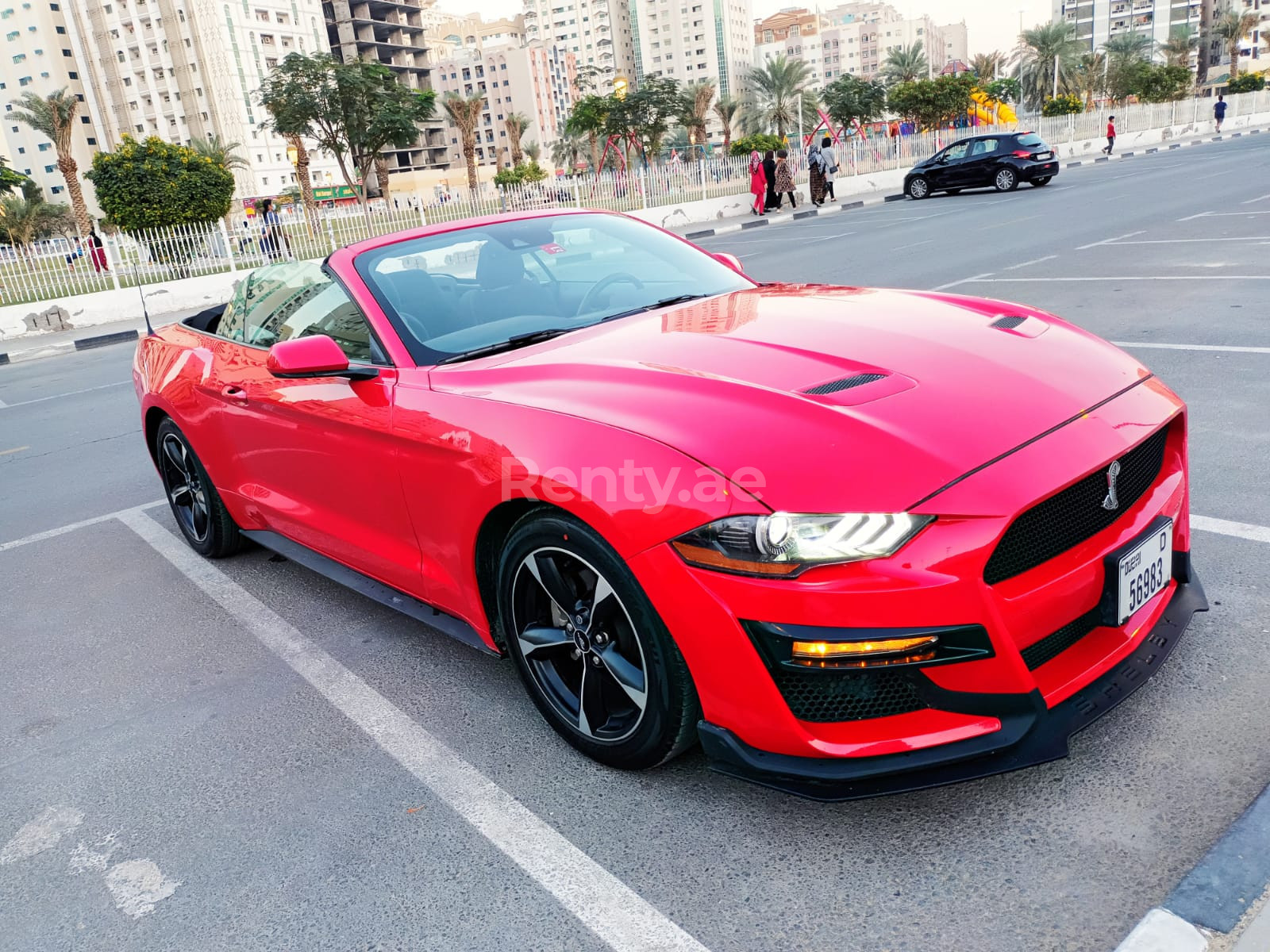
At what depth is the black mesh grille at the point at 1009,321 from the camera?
283 cm

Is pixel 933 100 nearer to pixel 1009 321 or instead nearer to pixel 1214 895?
pixel 1009 321

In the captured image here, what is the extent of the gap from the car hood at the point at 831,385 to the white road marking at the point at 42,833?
1610mm

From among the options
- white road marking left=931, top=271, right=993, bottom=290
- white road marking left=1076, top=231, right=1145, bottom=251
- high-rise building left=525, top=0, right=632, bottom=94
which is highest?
high-rise building left=525, top=0, right=632, bottom=94

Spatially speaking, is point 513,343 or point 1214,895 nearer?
point 1214,895

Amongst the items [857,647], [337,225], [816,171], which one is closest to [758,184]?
[816,171]

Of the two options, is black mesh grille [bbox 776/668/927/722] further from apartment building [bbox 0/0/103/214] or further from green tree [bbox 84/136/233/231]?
apartment building [bbox 0/0/103/214]

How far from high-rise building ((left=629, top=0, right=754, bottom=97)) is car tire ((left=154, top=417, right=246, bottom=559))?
173636mm

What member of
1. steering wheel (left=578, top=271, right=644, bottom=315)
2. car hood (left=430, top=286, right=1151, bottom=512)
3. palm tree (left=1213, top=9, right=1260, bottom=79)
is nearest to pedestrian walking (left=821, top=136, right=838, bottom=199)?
steering wheel (left=578, top=271, right=644, bottom=315)

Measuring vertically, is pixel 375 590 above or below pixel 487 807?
above

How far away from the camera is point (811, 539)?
199 cm

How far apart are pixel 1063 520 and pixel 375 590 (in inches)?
89.3

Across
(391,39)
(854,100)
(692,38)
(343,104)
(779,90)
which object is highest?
(692,38)

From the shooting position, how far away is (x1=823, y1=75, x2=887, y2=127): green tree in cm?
6425

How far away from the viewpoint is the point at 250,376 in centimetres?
380
